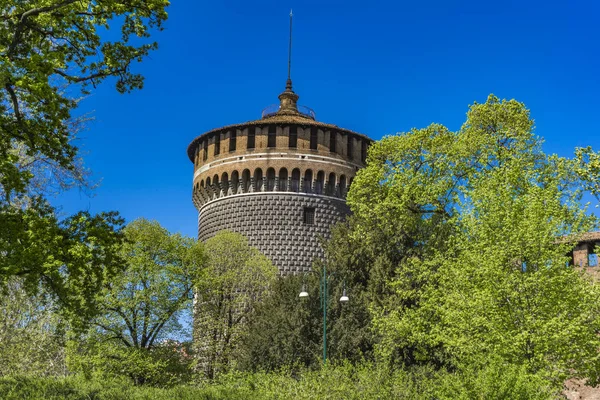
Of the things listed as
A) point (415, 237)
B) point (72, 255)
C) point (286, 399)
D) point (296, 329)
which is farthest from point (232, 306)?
point (72, 255)

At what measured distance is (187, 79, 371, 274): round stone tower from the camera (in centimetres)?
3356

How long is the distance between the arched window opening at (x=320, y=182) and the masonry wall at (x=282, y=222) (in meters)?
0.34

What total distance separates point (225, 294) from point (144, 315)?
436cm

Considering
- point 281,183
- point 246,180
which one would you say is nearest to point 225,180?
point 246,180

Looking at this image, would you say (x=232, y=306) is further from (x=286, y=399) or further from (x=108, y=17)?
(x=108, y=17)

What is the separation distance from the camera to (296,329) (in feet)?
80.4

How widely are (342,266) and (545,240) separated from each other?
29.9 ft

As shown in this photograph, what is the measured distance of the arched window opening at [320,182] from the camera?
34.8 metres

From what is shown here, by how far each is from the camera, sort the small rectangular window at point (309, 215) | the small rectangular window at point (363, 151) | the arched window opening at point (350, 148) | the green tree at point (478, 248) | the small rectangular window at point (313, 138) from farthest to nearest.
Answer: the small rectangular window at point (363, 151) < the arched window opening at point (350, 148) < the small rectangular window at point (313, 138) < the small rectangular window at point (309, 215) < the green tree at point (478, 248)

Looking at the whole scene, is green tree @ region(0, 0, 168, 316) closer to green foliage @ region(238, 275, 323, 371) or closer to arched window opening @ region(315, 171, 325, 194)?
green foliage @ region(238, 275, 323, 371)

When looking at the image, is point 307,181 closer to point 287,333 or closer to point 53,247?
point 287,333

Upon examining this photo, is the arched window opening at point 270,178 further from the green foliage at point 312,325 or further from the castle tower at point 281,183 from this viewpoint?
the green foliage at point 312,325

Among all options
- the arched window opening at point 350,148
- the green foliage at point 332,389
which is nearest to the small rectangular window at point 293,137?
the arched window opening at point 350,148

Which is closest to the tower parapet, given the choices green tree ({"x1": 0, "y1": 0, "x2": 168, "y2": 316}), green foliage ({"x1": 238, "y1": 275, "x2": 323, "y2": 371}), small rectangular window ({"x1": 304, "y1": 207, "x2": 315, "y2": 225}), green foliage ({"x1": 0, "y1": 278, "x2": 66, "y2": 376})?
small rectangular window ({"x1": 304, "y1": 207, "x2": 315, "y2": 225})
